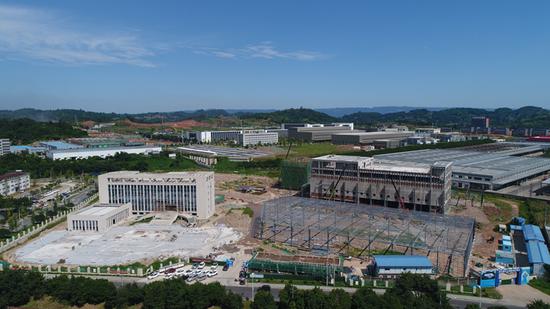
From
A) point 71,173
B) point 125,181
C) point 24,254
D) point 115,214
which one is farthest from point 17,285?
point 71,173

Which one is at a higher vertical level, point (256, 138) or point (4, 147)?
point (256, 138)

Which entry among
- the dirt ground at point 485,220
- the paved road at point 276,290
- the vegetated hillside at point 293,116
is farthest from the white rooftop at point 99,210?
the vegetated hillside at point 293,116

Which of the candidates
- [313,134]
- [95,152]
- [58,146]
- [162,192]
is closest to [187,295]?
[162,192]

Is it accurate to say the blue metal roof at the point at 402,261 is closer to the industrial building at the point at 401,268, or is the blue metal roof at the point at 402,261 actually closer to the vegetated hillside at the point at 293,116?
the industrial building at the point at 401,268

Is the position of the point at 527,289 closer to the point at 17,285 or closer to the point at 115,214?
the point at 17,285

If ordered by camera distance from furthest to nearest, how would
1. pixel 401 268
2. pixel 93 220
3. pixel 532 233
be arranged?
1. pixel 93 220
2. pixel 532 233
3. pixel 401 268

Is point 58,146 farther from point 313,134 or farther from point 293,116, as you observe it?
point 293,116
